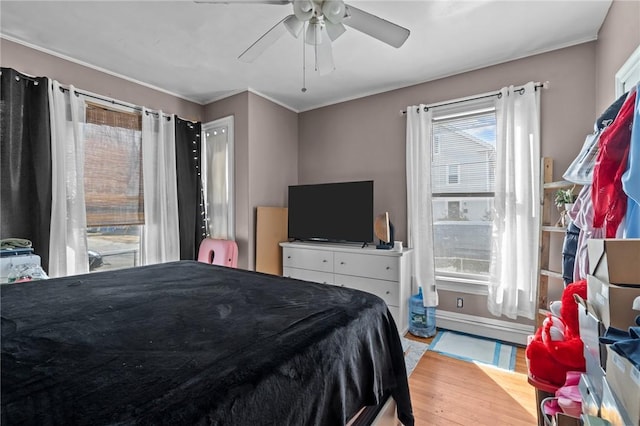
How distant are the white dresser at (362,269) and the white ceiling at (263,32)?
1885mm

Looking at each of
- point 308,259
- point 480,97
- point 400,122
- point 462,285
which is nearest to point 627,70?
point 480,97

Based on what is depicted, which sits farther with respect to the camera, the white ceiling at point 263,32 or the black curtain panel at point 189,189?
the black curtain panel at point 189,189

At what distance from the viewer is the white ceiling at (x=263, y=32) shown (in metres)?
2.08

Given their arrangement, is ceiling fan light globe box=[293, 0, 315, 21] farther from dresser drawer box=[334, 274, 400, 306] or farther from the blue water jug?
the blue water jug

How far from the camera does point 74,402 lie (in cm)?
56

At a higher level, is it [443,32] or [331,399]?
[443,32]

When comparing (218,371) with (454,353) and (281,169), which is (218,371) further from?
(281,169)

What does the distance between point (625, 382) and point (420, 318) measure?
240 cm

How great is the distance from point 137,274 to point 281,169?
2.48 m

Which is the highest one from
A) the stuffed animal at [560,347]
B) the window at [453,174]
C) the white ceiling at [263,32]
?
the white ceiling at [263,32]

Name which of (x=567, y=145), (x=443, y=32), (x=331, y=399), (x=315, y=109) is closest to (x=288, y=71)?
(x=315, y=109)

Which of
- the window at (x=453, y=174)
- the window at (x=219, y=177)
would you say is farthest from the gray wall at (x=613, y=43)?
the window at (x=219, y=177)

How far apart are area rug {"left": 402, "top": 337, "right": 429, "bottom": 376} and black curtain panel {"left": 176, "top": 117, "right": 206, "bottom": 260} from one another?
2685 mm

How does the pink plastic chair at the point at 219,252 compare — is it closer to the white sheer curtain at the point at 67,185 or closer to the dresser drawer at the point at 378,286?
the white sheer curtain at the point at 67,185
